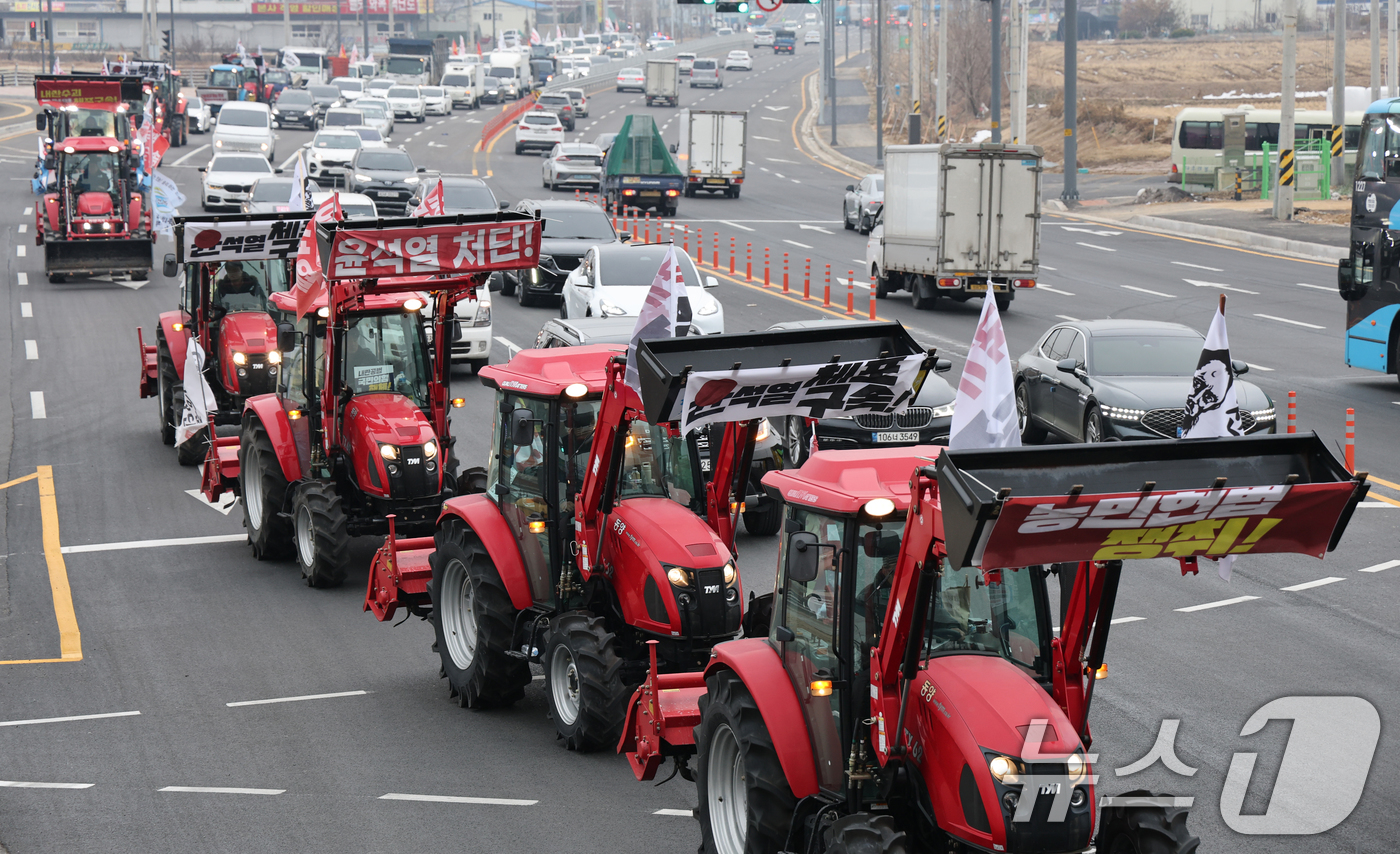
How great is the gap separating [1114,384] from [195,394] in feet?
33.3

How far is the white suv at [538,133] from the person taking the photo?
65.2 metres

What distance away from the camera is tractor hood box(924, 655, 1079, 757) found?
6043 millimetres

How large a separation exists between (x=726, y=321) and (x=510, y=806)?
21.0 m

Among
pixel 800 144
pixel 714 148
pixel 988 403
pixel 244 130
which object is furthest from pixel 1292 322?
pixel 800 144

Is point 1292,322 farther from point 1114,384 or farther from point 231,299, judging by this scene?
point 231,299

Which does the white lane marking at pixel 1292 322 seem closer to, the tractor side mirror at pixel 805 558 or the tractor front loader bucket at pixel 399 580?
the tractor front loader bucket at pixel 399 580

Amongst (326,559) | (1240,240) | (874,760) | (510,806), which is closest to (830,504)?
(874,760)

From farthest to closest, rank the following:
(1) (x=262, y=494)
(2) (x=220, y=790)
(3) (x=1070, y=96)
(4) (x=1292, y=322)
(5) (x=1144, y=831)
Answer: (3) (x=1070, y=96)
(4) (x=1292, y=322)
(1) (x=262, y=494)
(2) (x=220, y=790)
(5) (x=1144, y=831)

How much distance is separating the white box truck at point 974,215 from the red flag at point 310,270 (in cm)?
1743

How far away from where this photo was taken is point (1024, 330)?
1131 inches

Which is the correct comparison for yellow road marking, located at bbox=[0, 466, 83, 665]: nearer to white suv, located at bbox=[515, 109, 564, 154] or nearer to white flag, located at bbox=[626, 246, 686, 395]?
white flag, located at bbox=[626, 246, 686, 395]

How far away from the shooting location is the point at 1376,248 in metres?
22.1

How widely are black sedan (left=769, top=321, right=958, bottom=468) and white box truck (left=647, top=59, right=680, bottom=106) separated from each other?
71881mm

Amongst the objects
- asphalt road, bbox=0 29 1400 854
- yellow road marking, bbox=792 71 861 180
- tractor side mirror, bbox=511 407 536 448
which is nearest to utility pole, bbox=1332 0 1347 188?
yellow road marking, bbox=792 71 861 180
